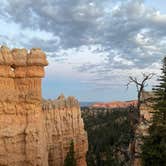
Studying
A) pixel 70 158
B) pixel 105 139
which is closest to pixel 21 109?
pixel 70 158

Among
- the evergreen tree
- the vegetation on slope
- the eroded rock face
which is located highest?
the eroded rock face

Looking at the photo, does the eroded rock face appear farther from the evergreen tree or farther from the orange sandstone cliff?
the orange sandstone cliff

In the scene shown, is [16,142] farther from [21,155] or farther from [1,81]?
[1,81]

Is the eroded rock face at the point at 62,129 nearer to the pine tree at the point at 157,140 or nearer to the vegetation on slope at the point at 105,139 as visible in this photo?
the vegetation on slope at the point at 105,139

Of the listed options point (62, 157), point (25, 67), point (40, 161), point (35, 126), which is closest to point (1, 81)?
point (25, 67)

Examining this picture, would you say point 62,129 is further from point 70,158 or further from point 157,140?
point 157,140

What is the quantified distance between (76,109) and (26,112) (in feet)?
25.9

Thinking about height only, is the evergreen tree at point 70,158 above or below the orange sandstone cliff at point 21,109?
below

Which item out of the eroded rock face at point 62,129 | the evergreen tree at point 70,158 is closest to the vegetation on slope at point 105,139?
the eroded rock face at point 62,129

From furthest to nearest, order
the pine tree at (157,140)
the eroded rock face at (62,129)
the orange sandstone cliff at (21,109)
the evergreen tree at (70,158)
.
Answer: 1. the eroded rock face at (62,129)
2. the evergreen tree at (70,158)
3. the orange sandstone cliff at (21,109)
4. the pine tree at (157,140)

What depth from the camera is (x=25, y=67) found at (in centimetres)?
2577

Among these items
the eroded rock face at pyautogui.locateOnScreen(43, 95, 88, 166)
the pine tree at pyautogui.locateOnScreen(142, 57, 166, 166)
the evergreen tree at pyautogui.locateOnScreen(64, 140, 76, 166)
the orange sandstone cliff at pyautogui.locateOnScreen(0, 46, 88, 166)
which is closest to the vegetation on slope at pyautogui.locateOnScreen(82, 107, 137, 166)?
the eroded rock face at pyautogui.locateOnScreen(43, 95, 88, 166)

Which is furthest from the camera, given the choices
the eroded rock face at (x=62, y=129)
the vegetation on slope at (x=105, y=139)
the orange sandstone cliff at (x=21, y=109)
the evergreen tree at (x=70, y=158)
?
the vegetation on slope at (x=105, y=139)

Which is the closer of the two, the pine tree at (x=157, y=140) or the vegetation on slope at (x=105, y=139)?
the pine tree at (x=157, y=140)
